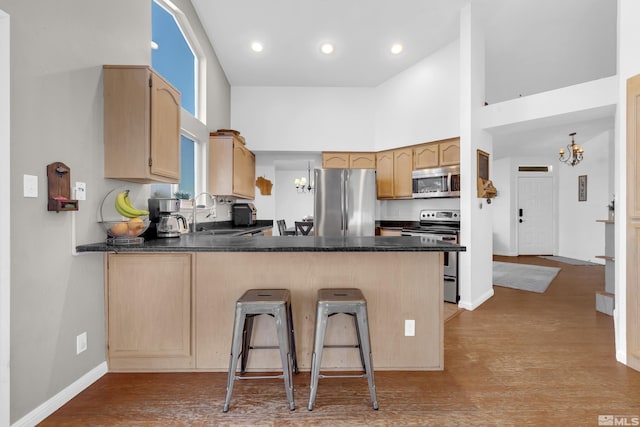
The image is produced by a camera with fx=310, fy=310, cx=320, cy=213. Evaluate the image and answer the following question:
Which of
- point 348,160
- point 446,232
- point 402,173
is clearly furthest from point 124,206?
point 402,173

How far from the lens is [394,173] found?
4.98m

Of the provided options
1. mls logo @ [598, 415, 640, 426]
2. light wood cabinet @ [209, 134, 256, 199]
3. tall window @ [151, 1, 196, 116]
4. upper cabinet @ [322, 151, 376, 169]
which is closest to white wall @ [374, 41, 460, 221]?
upper cabinet @ [322, 151, 376, 169]

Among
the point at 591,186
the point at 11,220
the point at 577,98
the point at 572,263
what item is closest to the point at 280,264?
the point at 11,220

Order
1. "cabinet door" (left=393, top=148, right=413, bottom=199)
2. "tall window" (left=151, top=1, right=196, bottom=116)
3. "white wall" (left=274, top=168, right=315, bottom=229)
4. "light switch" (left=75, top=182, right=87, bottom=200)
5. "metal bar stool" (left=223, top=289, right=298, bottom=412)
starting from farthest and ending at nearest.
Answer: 1. "white wall" (left=274, top=168, right=315, bottom=229)
2. "cabinet door" (left=393, top=148, right=413, bottom=199)
3. "tall window" (left=151, top=1, right=196, bottom=116)
4. "light switch" (left=75, top=182, right=87, bottom=200)
5. "metal bar stool" (left=223, top=289, right=298, bottom=412)

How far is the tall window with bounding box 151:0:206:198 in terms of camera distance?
3141mm

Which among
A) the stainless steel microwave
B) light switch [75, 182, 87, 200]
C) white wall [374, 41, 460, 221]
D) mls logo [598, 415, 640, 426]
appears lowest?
mls logo [598, 415, 640, 426]

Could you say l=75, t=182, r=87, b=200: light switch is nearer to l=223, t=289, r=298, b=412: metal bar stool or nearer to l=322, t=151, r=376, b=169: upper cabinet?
l=223, t=289, r=298, b=412: metal bar stool

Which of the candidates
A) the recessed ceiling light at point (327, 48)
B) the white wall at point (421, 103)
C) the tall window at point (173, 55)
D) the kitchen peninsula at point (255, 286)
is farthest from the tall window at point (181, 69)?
the white wall at point (421, 103)

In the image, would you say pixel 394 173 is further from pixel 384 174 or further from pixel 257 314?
pixel 257 314

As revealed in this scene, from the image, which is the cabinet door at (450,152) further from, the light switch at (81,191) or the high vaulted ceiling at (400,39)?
the light switch at (81,191)

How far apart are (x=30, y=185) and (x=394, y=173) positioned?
4.35 m

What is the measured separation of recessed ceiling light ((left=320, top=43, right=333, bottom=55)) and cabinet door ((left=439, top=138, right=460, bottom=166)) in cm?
206

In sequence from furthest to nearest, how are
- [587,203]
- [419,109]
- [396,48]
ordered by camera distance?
[587,203]
[419,109]
[396,48]

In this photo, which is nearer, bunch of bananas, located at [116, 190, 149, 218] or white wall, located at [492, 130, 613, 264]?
bunch of bananas, located at [116, 190, 149, 218]
